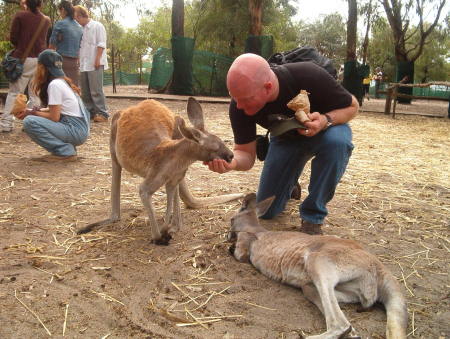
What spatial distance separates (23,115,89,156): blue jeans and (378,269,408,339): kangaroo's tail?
3.59 metres

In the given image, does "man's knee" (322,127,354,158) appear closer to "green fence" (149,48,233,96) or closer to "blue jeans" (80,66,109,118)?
"blue jeans" (80,66,109,118)

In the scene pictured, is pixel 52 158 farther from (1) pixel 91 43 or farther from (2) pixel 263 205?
(1) pixel 91 43

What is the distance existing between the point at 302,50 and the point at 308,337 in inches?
80.4

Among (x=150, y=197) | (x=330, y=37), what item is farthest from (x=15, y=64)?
(x=330, y=37)

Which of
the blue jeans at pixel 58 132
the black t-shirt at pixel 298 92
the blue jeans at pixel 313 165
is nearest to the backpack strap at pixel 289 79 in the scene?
the black t-shirt at pixel 298 92

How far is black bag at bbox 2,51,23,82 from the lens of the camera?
18.8 feet

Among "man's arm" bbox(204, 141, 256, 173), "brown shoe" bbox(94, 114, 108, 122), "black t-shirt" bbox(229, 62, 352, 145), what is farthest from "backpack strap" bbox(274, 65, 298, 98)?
"brown shoe" bbox(94, 114, 108, 122)

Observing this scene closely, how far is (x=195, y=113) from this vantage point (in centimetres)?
277

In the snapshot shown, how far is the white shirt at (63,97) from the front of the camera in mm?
4469

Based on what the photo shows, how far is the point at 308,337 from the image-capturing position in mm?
1845

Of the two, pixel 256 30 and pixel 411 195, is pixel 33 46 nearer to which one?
pixel 411 195

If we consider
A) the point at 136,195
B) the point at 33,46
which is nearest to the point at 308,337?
the point at 136,195

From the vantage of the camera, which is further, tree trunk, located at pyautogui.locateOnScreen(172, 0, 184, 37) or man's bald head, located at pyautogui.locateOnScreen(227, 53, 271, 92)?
tree trunk, located at pyautogui.locateOnScreen(172, 0, 184, 37)

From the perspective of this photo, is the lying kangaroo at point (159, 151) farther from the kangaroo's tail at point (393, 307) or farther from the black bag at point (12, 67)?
the black bag at point (12, 67)
